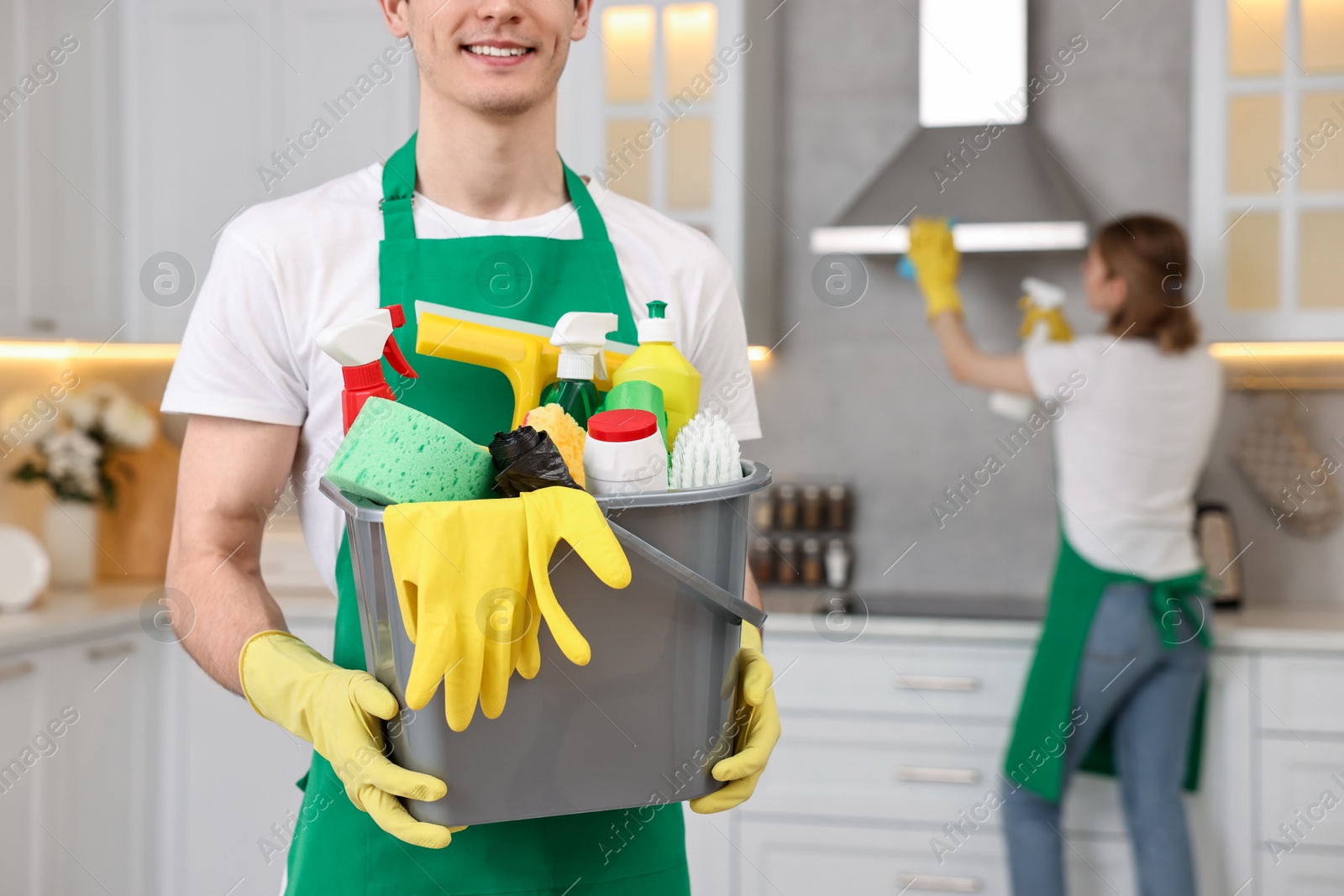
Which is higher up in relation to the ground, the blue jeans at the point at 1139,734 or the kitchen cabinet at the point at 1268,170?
the kitchen cabinet at the point at 1268,170

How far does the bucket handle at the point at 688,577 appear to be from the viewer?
0.59 metres

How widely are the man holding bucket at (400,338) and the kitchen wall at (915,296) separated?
5.82 ft

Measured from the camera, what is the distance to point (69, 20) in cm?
235

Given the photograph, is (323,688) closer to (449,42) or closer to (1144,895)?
(449,42)

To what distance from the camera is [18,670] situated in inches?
77.7

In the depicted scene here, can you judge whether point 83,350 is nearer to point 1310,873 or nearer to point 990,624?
point 990,624

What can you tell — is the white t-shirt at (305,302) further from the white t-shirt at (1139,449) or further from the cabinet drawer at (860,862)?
the cabinet drawer at (860,862)

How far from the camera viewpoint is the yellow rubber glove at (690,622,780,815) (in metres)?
0.71

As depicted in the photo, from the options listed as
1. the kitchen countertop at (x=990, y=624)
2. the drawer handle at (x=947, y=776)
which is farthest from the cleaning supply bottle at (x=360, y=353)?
the drawer handle at (x=947, y=776)

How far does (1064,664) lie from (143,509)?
6.72 feet

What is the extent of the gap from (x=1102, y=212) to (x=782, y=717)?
1392 mm

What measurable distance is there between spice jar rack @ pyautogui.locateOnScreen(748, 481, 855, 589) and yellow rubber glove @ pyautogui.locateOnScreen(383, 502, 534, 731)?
2.02 metres

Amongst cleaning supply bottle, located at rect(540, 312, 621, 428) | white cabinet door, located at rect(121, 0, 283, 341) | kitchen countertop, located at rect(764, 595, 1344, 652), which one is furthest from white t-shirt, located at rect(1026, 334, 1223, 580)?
white cabinet door, located at rect(121, 0, 283, 341)

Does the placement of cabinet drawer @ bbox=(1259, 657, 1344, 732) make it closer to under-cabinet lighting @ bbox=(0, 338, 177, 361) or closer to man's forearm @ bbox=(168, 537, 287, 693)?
man's forearm @ bbox=(168, 537, 287, 693)
